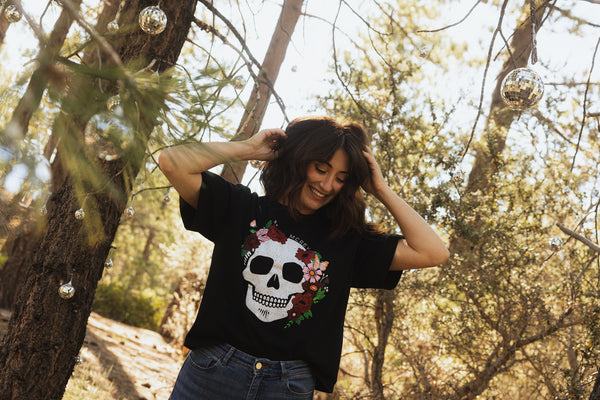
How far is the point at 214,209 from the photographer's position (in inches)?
74.0

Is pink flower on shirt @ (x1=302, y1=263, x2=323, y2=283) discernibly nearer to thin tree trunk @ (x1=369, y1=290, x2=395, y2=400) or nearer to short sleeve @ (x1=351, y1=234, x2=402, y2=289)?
short sleeve @ (x1=351, y1=234, x2=402, y2=289)

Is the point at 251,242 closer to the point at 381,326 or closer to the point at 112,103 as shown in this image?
the point at 112,103

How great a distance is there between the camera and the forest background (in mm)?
1214

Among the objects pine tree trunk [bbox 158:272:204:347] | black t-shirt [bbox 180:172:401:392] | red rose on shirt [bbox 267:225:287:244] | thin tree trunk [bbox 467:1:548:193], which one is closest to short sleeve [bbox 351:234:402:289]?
black t-shirt [bbox 180:172:401:392]

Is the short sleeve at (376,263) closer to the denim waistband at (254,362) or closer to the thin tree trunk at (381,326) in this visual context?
the denim waistband at (254,362)

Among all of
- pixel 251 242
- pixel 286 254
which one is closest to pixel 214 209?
pixel 251 242

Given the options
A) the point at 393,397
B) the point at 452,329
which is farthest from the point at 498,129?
the point at 393,397

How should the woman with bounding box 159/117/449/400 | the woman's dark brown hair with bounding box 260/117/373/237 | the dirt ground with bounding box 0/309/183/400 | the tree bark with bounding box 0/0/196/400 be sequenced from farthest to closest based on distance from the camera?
the dirt ground with bounding box 0/309/183/400 < the tree bark with bounding box 0/0/196/400 < the woman's dark brown hair with bounding box 260/117/373/237 < the woman with bounding box 159/117/449/400

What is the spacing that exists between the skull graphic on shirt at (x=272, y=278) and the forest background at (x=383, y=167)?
1.36ft

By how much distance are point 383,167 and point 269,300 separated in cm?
253

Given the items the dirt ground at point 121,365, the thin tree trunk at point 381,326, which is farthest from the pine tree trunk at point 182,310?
the thin tree trunk at point 381,326

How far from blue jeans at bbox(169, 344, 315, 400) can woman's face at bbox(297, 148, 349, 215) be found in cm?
55

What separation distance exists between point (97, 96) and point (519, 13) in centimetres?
639

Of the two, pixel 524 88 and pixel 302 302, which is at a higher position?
pixel 524 88
